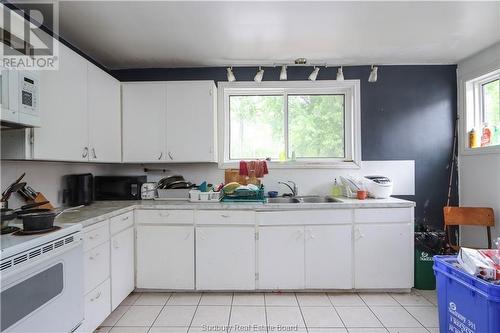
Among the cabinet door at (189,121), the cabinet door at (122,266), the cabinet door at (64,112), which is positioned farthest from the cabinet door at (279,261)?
the cabinet door at (64,112)

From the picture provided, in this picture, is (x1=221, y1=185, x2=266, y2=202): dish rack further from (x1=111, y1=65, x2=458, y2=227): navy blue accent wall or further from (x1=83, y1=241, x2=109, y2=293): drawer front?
(x1=111, y1=65, x2=458, y2=227): navy blue accent wall

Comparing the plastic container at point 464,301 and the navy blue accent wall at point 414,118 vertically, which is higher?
the navy blue accent wall at point 414,118

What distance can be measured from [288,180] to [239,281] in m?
1.26

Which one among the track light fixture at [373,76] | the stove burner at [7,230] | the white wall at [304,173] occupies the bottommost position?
the stove burner at [7,230]

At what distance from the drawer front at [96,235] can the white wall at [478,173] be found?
3.67m

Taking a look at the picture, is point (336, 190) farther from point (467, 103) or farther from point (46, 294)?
point (46, 294)

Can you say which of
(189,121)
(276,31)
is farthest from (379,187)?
(189,121)

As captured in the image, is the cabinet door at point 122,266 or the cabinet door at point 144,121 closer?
the cabinet door at point 122,266

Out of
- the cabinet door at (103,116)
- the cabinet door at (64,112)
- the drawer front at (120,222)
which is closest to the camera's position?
the cabinet door at (64,112)

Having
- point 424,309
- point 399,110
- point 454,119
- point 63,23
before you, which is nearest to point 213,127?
point 63,23

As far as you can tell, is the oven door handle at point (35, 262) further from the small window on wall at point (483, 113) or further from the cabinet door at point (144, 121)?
the small window on wall at point (483, 113)

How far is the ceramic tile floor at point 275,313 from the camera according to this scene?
207 centimetres

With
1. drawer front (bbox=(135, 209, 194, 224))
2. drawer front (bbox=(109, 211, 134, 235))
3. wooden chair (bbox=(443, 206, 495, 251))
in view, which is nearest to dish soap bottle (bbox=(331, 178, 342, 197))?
wooden chair (bbox=(443, 206, 495, 251))

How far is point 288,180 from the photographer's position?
3.14 metres
